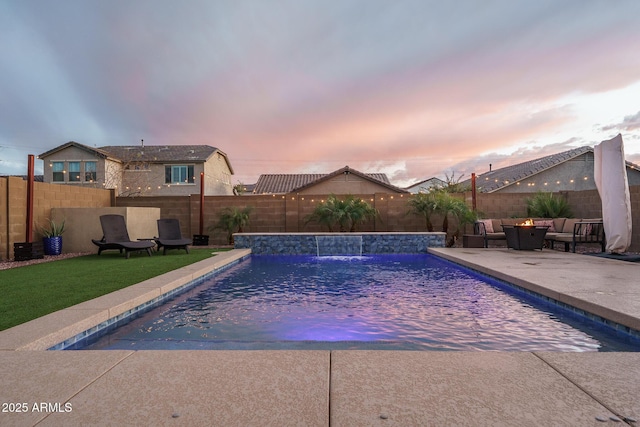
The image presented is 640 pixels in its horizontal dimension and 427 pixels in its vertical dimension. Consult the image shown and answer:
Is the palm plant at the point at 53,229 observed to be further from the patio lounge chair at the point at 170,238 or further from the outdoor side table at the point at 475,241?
the outdoor side table at the point at 475,241

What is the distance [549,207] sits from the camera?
12023 millimetres

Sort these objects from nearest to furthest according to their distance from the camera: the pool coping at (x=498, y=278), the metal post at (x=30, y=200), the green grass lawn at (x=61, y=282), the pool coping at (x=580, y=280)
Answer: the pool coping at (x=498, y=278) < the pool coping at (x=580, y=280) < the green grass lawn at (x=61, y=282) < the metal post at (x=30, y=200)

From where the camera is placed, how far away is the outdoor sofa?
9.15 meters

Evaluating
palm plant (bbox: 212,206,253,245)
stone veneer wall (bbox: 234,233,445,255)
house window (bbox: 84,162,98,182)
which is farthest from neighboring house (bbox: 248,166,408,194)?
house window (bbox: 84,162,98,182)

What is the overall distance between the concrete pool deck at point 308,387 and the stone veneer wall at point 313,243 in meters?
8.16

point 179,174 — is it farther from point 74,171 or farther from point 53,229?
point 53,229

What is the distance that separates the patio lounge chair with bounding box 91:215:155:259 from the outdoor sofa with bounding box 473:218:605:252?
988cm

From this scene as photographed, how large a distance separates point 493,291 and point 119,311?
17.6 feet

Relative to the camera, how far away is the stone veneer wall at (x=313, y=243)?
11188mm

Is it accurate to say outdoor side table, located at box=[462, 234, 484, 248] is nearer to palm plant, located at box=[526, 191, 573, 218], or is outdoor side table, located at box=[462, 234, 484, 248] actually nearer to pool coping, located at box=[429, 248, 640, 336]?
pool coping, located at box=[429, 248, 640, 336]

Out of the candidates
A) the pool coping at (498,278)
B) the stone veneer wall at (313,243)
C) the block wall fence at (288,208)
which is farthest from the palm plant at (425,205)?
the pool coping at (498,278)

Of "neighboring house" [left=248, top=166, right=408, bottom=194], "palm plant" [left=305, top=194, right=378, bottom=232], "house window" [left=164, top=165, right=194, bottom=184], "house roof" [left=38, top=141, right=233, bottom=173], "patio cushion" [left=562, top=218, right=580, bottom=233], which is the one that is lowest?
"patio cushion" [left=562, top=218, right=580, bottom=233]

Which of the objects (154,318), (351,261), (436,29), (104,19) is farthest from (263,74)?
(154,318)

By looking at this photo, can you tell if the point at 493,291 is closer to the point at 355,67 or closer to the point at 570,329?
the point at 570,329
